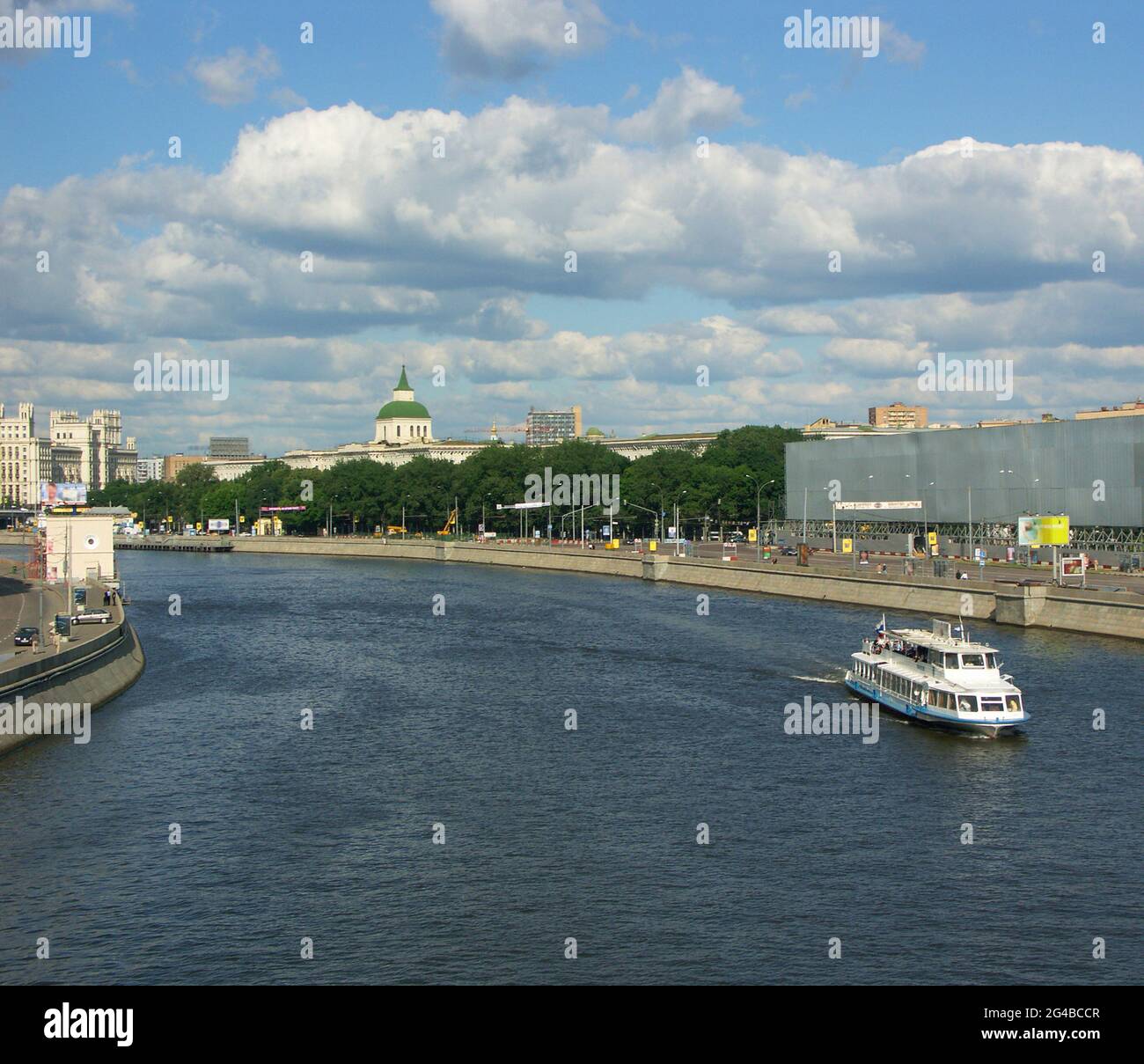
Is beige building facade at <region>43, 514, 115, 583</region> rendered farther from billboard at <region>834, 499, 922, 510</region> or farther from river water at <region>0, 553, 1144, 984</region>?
billboard at <region>834, 499, 922, 510</region>

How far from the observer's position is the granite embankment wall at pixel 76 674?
139 ft

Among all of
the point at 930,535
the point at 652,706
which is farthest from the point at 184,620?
the point at 930,535

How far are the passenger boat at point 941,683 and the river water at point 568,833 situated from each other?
774 millimetres

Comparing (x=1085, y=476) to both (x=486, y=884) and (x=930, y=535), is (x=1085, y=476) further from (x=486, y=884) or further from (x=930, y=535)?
(x=486, y=884)

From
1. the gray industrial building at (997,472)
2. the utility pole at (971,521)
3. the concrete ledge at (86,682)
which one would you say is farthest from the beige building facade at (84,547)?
the gray industrial building at (997,472)

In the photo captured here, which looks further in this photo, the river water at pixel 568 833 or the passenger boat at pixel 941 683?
the passenger boat at pixel 941 683

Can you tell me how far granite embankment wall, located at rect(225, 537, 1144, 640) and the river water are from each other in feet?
24.9

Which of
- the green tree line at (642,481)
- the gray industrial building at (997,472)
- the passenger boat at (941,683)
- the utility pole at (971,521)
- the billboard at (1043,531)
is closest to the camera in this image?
the passenger boat at (941,683)

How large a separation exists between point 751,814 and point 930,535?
76271mm

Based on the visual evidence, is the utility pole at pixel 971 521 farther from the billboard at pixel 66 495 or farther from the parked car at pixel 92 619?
the billboard at pixel 66 495

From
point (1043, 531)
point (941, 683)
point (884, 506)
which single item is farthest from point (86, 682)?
point (884, 506)

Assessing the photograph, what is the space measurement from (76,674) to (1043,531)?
196 feet

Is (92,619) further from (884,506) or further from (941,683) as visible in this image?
(884,506)

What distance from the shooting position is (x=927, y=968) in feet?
80.0
